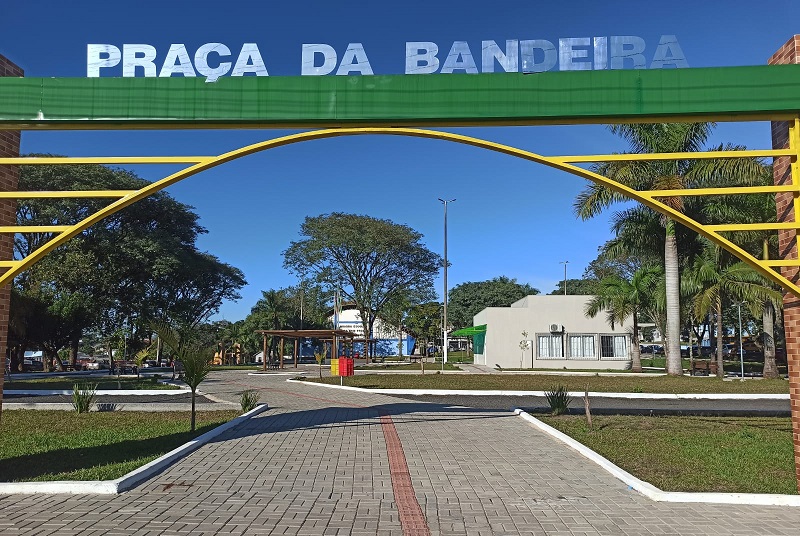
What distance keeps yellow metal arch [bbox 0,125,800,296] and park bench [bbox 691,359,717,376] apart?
27.3 m

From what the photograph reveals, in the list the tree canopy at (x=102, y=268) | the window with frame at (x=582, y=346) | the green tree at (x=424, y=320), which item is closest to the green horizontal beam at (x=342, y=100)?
the tree canopy at (x=102, y=268)

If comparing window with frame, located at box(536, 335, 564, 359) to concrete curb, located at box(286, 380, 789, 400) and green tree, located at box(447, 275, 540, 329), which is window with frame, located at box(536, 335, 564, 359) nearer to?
concrete curb, located at box(286, 380, 789, 400)

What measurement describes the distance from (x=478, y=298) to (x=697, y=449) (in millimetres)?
75560

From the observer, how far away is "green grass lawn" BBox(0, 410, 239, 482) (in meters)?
7.97

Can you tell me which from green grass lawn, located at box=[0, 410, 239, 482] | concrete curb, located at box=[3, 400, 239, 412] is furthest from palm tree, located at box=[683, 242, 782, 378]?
green grass lawn, located at box=[0, 410, 239, 482]

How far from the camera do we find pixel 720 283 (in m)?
26.8

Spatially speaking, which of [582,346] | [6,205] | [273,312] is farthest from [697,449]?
[273,312]

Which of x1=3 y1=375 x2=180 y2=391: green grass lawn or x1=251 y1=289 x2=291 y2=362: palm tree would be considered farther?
x1=251 y1=289 x2=291 y2=362: palm tree

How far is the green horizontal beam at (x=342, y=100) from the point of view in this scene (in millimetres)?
7715

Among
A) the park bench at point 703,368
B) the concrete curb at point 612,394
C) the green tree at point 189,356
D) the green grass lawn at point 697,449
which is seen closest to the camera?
the green grass lawn at point 697,449

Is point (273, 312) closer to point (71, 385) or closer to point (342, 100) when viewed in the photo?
point (71, 385)

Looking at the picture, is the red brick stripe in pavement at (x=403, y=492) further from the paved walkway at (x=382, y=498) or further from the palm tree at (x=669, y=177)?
the palm tree at (x=669, y=177)

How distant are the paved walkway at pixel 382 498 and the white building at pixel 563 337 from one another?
27891 mm

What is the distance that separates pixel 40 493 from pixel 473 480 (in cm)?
510
